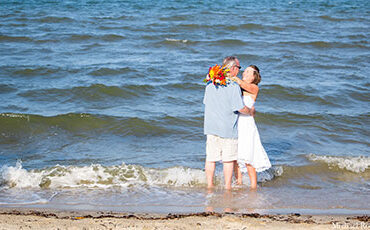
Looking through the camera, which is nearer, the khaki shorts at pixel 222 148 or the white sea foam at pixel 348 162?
the khaki shorts at pixel 222 148

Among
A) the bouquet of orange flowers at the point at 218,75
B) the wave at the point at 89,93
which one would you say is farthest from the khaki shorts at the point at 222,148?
the wave at the point at 89,93

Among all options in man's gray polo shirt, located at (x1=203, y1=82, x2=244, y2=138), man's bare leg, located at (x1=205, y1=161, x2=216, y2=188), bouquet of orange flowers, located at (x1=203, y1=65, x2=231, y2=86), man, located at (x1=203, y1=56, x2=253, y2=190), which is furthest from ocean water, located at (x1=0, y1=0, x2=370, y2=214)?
bouquet of orange flowers, located at (x1=203, y1=65, x2=231, y2=86)

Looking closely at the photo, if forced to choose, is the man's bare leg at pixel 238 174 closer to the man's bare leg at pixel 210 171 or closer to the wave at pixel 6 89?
the man's bare leg at pixel 210 171

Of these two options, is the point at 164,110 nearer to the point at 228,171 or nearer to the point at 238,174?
Answer: the point at 238,174

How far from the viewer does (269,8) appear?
1003 inches

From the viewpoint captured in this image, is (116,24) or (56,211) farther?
(116,24)

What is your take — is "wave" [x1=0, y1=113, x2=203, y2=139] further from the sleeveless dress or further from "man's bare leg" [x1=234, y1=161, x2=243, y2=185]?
the sleeveless dress

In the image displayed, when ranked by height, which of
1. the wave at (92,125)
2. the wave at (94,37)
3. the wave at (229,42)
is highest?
the wave at (94,37)

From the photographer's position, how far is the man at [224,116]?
5.70 metres

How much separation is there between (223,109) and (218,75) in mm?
445

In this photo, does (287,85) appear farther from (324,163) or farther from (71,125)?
(71,125)

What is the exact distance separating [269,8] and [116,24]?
369 inches

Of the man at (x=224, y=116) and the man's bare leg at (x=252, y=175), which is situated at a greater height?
the man at (x=224, y=116)

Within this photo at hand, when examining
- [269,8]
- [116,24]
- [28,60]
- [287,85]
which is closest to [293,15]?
[269,8]
